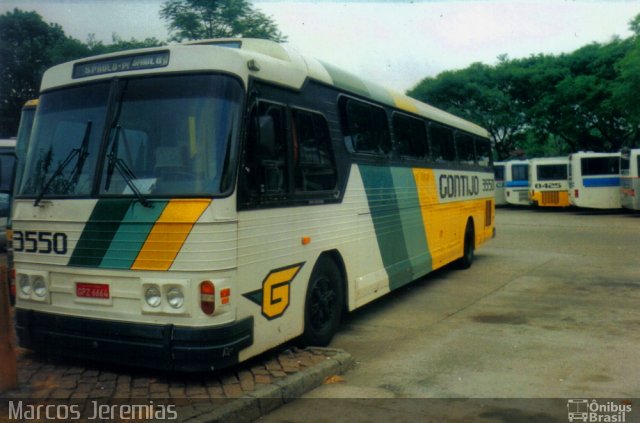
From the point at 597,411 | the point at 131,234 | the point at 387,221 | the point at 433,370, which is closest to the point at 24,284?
the point at 131,234

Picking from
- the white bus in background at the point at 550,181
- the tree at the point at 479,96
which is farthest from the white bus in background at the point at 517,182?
the tree at the point at 479,96

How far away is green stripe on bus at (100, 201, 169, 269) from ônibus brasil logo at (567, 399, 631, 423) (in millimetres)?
3578

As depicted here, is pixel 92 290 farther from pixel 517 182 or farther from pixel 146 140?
pixel 517 182

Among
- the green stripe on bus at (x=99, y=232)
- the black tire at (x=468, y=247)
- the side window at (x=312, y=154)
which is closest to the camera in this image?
the green stripe on bus at (x=99, y=232)

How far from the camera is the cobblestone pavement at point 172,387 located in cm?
470

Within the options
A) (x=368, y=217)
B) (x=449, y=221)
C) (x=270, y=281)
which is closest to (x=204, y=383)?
(x=270, y=281)

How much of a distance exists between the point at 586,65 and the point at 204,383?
3903 centimetres

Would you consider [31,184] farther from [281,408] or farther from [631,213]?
[631,213]

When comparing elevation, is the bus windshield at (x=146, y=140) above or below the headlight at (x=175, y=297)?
above

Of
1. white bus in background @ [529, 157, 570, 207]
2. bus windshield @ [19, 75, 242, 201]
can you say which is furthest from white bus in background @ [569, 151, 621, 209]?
bus windshield @ [19, 75, 242, 201]

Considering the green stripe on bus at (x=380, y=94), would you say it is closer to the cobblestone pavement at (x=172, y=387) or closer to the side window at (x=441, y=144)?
the side window at (x=441, y=144)

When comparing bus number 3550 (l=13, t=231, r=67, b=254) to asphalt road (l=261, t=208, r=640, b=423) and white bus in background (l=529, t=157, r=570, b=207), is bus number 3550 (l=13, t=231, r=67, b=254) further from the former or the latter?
white bus in background (l=529, t=157, r=570, b=207)

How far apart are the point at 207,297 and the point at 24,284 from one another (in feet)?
6.24

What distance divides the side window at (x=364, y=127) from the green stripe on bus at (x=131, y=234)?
3.01 metres
